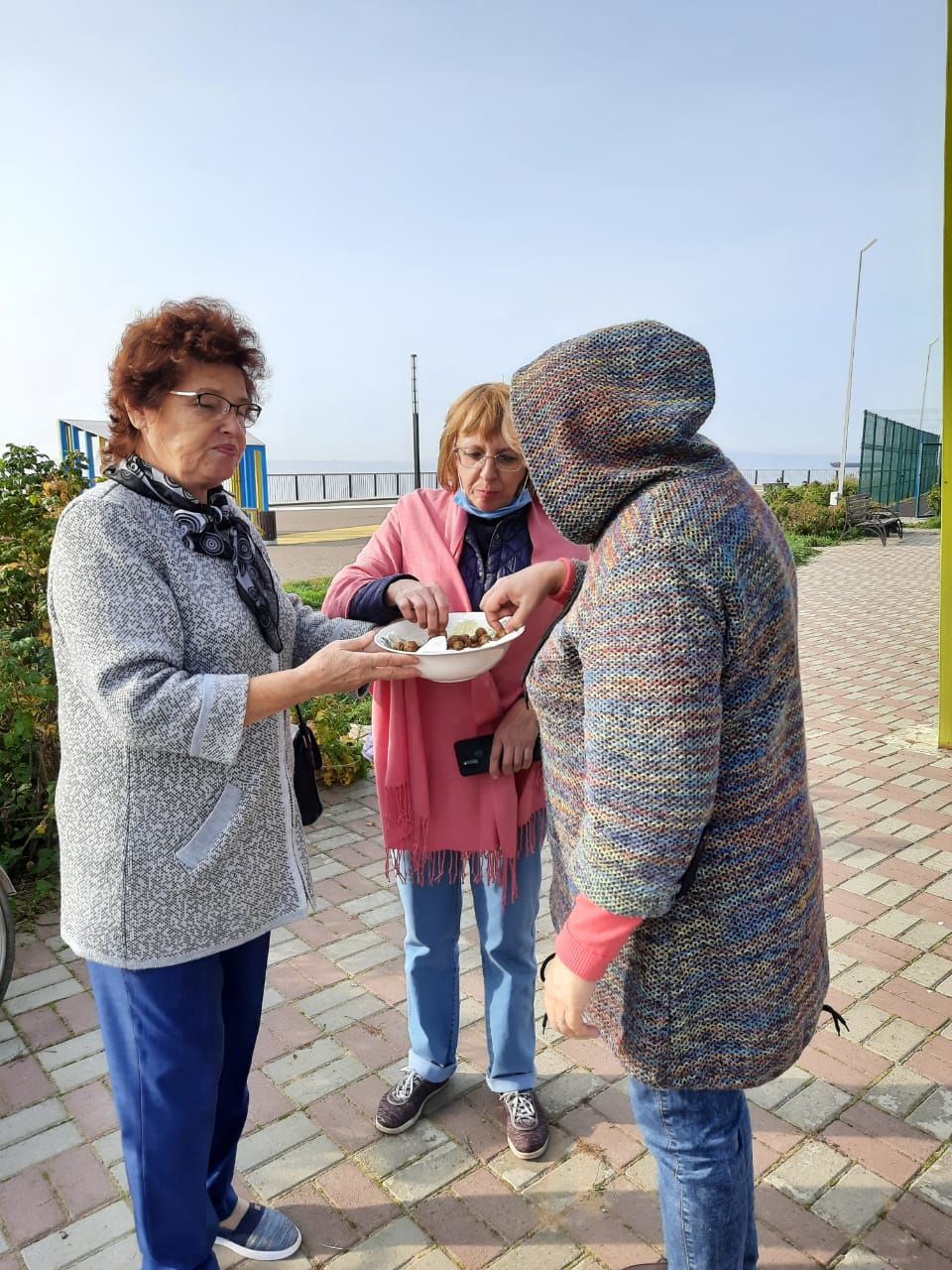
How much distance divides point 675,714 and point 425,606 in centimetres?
111

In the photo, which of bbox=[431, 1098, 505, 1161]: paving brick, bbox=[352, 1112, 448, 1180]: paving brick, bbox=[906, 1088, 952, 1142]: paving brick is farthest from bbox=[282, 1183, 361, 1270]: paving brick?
bbox=[906, 1088, 952, 1142]: paving brick

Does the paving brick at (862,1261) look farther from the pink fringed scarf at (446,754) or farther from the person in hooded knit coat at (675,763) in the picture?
the pink fringed scarf at (446,754)

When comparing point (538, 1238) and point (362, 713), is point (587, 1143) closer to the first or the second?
point (538, 1238)

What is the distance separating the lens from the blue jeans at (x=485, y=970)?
2.51 m

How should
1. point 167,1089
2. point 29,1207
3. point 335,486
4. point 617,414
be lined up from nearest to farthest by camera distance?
point 617,414
point 167,1089
point 29,1207
point 335,486

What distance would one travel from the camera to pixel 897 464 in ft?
86.4

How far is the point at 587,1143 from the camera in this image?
2543mm

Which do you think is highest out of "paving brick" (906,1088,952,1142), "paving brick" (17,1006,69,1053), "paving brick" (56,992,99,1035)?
"paving brick" (906,1088,952,1142)

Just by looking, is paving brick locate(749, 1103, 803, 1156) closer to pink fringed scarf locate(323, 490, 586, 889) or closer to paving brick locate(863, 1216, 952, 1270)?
paving brick locate(863, 1216, 952, 1270)

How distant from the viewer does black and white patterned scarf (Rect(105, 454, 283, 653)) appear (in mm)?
1868

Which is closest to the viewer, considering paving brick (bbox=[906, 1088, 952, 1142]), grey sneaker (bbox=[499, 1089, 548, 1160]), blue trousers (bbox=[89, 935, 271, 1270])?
blue trousers (bbox=[89, 935, 271, 1270])

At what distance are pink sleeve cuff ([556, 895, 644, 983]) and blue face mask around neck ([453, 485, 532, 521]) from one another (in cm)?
123

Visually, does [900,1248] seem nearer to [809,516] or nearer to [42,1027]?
[42,1027]

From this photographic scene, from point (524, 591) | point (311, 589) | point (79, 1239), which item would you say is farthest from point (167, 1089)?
point (311, 589)
